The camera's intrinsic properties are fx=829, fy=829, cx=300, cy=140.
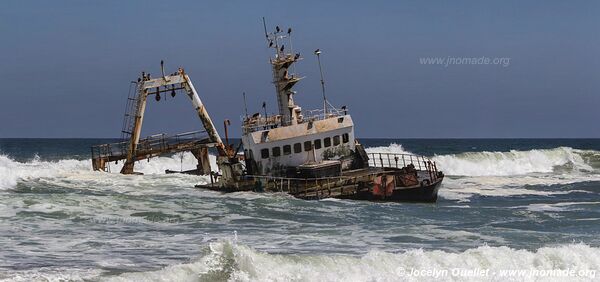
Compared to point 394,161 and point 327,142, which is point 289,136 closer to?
point 327,142

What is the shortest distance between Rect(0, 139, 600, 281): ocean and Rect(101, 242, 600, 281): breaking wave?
0.03 m

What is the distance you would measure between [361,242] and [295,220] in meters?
5.15

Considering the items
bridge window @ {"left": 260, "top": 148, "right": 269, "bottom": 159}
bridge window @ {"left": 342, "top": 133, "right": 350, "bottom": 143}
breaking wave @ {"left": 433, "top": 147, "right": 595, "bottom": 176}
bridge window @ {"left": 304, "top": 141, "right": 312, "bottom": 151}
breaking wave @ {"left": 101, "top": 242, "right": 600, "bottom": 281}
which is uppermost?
bridge window @ {"left": 342, "top": 133, "right": 350, "bottom": 143}

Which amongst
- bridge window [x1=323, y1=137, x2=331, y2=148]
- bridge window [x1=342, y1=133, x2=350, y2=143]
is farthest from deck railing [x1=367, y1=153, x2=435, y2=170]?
bridge window [x1=323, y1=137, x2=331, y2=148]

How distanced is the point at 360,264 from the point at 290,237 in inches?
192

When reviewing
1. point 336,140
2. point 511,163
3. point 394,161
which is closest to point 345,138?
point 336,140

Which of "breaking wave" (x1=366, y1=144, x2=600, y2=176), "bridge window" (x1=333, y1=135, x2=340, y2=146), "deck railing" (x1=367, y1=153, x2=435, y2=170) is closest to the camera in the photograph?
"bridge window" (x1=333, y1=135, x2=340, y2=146)

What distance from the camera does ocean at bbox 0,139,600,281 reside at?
1596 cm

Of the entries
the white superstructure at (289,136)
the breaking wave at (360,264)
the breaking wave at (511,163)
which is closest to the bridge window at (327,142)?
the white superstructure at (289,136)

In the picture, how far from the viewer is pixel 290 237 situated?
21203 millimetres

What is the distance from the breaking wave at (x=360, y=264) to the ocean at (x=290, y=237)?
0.03 meters

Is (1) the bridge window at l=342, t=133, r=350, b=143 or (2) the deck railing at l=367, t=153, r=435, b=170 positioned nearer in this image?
(1) the bridge window at l=342, t=133, r=350, b=143

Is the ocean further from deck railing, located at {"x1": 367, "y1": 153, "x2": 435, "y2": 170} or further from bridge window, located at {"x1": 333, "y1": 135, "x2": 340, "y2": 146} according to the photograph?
bridge window, located at {"x1": 333, "y1": 135, "x2": 340, "y2": 146}

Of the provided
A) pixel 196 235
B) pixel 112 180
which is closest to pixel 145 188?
pixel 112 180
